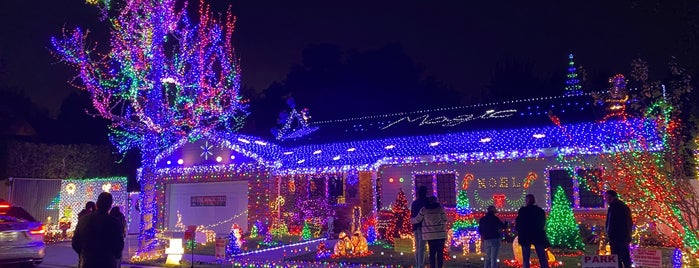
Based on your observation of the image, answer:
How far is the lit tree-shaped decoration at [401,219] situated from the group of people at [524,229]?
3.93 m

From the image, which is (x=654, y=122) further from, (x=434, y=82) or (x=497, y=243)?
(x=434, y=82)

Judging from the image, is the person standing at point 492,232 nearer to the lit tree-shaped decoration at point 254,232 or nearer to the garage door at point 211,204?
the lit tree-shaped decoration at point 254,232

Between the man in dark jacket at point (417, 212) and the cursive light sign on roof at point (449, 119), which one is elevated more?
the cursive light sign on roof at point (449, 119)

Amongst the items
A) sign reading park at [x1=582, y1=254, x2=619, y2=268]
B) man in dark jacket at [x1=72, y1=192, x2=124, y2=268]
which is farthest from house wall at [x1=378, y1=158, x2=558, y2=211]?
man in dark jacket at [x1=72, y1=192, x2=124, y2=268]

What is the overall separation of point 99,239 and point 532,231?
7.25 metres

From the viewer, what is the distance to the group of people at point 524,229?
9.42m

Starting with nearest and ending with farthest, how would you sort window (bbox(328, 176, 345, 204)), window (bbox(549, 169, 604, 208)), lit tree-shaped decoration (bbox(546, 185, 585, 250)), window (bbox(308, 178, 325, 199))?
lit tree-shaped decoration (bbox(546, 185, 585, 250)) → window (bbox(549, 169, 604, 208)) → window (bbox(328, 176, 345, 204)) → window (bbox(308, 178, 325, 199))

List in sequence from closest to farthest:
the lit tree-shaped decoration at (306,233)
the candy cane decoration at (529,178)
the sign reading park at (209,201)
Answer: the candy cane decoration at (529,178) < the lit tree-shaped decoration at (306,233) < the sign reading park at (209,201)

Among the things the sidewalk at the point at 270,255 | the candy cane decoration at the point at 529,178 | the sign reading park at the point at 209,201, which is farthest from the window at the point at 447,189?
the sign reading park at the point at 209,201

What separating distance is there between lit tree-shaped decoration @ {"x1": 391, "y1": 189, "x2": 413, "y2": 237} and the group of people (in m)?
3.93

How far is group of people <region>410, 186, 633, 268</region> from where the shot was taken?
942 centimetres

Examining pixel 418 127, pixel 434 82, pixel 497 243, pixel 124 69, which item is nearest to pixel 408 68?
pixel 434 82

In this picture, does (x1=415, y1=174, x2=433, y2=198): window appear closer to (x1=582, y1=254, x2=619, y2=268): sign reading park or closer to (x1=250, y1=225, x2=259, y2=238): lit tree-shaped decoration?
(x1=250, y1=225, x2=259, y2=238): lit tree-shaped decoration

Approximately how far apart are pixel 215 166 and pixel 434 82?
94.7 feet
